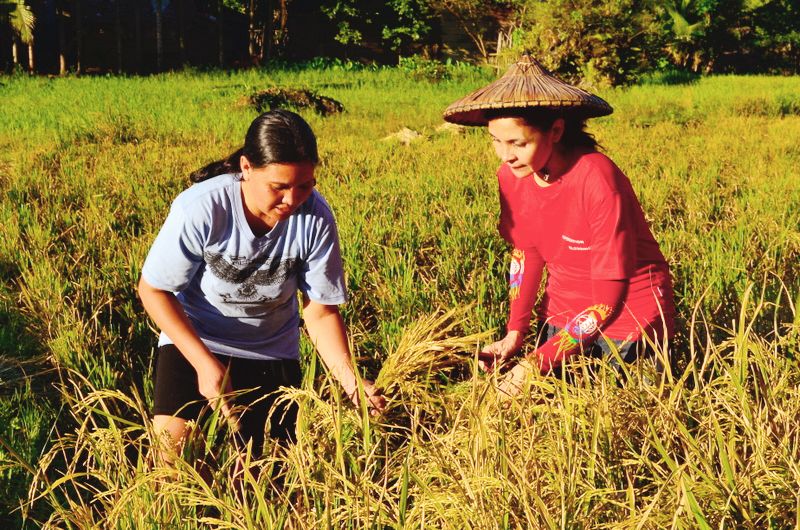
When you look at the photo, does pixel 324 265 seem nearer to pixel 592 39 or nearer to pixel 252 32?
pixel 592 39

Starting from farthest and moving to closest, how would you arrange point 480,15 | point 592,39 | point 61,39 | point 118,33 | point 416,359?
1. point 480,15
2. point 118,33
3. point 61,39
4. point 592,39
5. point 416,359

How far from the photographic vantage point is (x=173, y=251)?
1.88 metres

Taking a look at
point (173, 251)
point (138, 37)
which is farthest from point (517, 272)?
A: point (138, 37)

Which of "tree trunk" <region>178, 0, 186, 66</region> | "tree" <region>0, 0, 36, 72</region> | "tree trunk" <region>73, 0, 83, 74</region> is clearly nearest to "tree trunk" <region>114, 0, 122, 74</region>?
"tree trunk" <region>73, 0, 83, 74</region>

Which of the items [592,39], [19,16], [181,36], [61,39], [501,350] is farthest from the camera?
[181,36]

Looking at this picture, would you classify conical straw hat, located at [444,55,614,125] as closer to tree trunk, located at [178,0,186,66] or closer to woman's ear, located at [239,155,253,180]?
woman's ear, located at [239,155,253,180]

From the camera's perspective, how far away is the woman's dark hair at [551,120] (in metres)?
1.97

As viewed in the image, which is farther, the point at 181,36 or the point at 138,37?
the point at 181,36

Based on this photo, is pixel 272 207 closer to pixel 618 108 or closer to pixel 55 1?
pixel 618 108

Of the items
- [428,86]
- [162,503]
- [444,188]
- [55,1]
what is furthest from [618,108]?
[55,1]

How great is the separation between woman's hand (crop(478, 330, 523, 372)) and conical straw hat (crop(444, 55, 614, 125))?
26.1 inches

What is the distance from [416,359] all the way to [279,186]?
1.77 ft

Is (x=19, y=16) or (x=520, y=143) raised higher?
(x=19, y=16)

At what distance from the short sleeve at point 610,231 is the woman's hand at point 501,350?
38 cm
